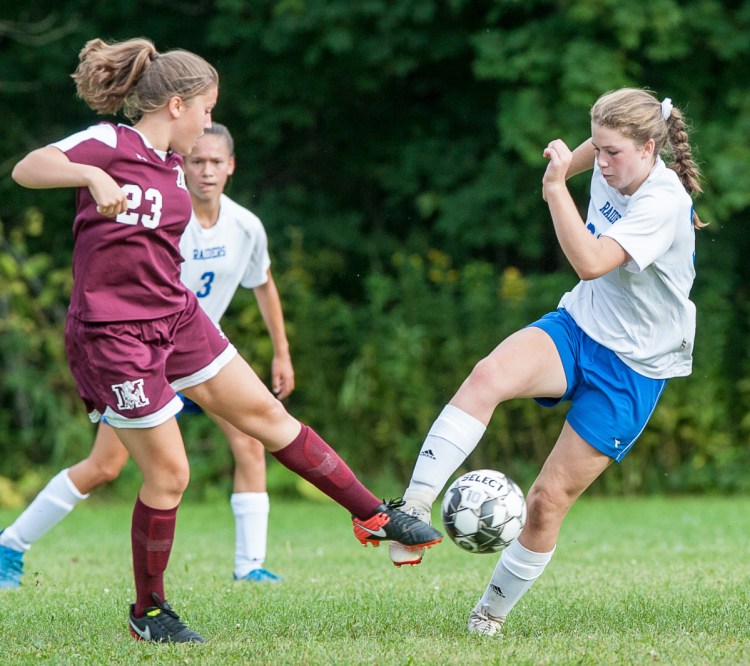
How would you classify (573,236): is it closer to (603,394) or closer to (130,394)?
(603,394)

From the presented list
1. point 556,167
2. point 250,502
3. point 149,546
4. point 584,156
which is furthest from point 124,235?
point 250,502

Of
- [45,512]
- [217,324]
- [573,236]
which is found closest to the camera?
[573,236]

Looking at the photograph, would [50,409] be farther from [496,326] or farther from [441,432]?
[441,432]

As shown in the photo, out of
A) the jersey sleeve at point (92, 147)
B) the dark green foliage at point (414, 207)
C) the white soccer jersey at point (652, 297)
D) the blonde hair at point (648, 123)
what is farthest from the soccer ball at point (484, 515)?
the dark green foliage at point (414, 207)

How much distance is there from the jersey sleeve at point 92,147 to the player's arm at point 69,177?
0.03m

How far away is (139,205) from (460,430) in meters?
1.37

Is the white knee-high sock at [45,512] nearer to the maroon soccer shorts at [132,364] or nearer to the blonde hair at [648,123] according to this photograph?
the maroon soccer shorts at [132,364]

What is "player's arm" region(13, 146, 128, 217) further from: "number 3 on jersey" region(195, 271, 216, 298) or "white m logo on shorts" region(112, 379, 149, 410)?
"number 3 on jersey" region(195, 271, 216, 298)

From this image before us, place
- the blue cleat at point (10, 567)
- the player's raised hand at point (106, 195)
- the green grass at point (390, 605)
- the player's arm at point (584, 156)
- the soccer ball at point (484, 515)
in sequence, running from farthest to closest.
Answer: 1. the blue cleat at point (10, 567)
2. the player's arm at point (584, 156)
3. the soccer ball at point (484, 515)
4. the green grass at point (390, 605)
5. the player's raised hand at point (106, 195)

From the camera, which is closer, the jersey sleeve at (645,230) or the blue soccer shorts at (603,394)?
the jersey sleeve at (645,230)

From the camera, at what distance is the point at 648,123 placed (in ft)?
13.7

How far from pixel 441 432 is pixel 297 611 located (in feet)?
3.92

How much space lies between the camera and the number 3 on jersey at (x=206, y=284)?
6.02 m

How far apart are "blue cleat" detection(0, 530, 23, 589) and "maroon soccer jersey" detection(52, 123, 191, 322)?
227cm
